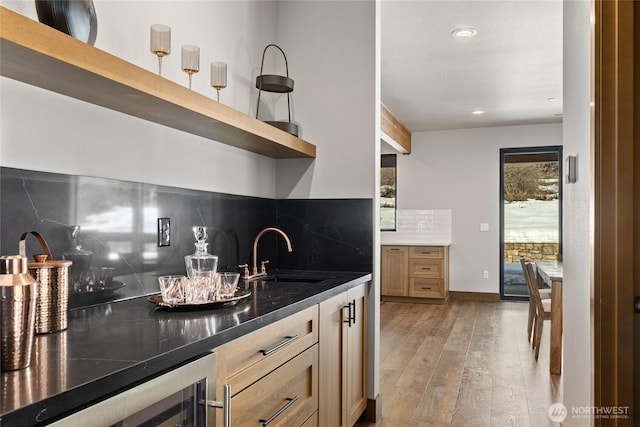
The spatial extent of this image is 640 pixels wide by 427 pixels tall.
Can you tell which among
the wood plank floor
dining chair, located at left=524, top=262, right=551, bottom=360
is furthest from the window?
dining chair, located at left=524, top=262, right=551, bottom=360

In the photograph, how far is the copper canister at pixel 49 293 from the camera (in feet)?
4.20

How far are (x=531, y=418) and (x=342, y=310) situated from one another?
148 cm

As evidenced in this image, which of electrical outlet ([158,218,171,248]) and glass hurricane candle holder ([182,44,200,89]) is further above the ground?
glass hurricane candle holder ([182,44,200,89])

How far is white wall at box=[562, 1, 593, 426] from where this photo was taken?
5.49 ft

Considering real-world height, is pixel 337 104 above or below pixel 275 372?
above

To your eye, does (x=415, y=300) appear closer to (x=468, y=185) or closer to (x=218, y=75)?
(x=468, y=185)

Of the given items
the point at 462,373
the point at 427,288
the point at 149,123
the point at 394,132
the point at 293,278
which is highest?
the point at 394,132

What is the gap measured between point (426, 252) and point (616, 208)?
593 centimetres

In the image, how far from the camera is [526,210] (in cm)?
767

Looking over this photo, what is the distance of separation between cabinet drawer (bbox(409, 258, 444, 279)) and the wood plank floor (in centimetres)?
102

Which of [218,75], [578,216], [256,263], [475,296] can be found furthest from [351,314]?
[475,296]

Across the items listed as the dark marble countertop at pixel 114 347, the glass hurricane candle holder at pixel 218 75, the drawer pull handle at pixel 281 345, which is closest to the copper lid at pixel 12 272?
the dark marble countertop at pixel 114 347

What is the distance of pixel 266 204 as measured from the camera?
10.1 ft

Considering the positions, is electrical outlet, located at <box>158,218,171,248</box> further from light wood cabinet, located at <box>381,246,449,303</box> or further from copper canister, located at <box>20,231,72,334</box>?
light wood cabinet, located at <box>381,246,449,303</box>
